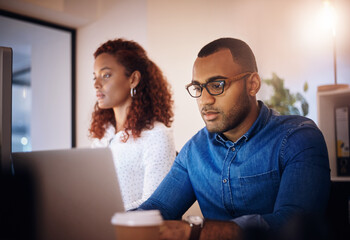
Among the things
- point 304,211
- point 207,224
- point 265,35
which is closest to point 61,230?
point 207,224

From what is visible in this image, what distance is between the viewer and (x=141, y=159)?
1754mm

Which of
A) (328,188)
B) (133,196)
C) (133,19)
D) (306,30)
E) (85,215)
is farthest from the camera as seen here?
(133,19)

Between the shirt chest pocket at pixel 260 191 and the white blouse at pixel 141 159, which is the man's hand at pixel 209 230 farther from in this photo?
the white blouse at pixel 141 159

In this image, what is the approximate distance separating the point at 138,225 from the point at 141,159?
120 centimetres

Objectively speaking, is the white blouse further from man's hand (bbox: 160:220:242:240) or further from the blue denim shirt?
man's hand (bbox: 160:220:242:240)

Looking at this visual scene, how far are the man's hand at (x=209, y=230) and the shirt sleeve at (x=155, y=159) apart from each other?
0.78 m

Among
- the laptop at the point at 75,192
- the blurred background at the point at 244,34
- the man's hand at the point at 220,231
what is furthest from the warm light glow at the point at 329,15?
the laptop at the point at 75,192

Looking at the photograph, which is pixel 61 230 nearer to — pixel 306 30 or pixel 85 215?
pixel 85 215


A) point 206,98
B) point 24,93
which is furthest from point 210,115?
point 24,93

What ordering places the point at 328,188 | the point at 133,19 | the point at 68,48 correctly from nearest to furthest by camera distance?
1. the point at 328,188
2. the point at 133,19
3. the point at 68,48

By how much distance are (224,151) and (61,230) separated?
29.4 inches

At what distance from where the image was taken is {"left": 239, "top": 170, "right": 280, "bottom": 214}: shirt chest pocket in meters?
1.16

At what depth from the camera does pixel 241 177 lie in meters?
1.21

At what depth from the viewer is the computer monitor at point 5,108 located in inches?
29.7
